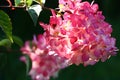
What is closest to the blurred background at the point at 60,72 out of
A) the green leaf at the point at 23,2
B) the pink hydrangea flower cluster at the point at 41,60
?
the pink hydrangea flower cluster at the point at 41,60

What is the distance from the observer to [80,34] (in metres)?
1.31

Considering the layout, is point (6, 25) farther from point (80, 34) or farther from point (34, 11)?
point (80, 34)

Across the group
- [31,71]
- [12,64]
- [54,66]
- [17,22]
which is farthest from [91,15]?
[17,22]

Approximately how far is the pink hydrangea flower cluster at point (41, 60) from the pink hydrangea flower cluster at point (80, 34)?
0.67 m

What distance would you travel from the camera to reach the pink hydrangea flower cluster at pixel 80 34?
130cm

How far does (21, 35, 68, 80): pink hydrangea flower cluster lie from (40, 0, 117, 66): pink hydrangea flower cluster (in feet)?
2.18

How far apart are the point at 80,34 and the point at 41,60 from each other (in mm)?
911

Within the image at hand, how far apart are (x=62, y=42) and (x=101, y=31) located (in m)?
0.10

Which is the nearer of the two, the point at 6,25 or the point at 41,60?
the point at 6,25

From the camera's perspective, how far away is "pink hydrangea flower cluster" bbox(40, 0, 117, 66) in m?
Answer: 1.30

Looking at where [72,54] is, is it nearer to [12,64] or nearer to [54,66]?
[54,66]

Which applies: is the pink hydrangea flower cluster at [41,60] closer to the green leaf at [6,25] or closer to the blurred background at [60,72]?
the green leaf at [6,25]

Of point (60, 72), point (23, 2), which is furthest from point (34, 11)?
point (60, 72)

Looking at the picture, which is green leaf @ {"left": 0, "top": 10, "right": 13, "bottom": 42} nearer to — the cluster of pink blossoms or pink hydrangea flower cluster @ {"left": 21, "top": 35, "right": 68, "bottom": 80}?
the cluster of pink blossoms
